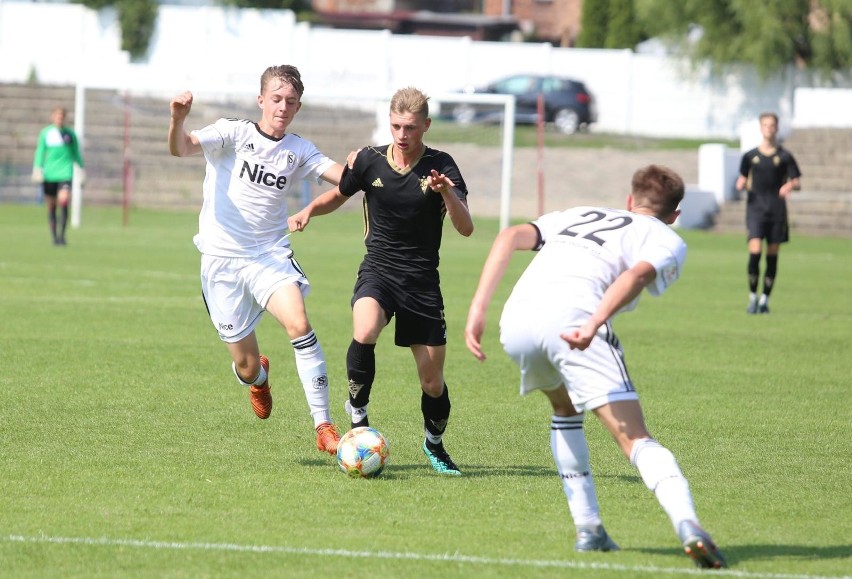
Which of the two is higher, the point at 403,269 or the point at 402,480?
the point at 403,269

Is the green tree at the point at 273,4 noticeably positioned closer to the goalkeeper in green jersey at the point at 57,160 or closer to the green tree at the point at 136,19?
the green tree at the point at 136,19

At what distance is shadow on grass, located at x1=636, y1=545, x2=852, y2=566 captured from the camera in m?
5.57

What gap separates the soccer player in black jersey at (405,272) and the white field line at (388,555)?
6.02 feet

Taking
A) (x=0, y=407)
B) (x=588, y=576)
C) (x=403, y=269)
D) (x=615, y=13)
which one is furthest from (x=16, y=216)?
(x=615, y=13)

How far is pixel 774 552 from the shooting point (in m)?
5.68

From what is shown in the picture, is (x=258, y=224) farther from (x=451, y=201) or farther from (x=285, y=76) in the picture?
(x=451, y=201)

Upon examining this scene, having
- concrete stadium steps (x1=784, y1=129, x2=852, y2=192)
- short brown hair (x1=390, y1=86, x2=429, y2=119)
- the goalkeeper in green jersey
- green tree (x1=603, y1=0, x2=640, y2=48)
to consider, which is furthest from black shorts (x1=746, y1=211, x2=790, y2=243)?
green tree (x1=603, y1=0, x2=640, y2=48)

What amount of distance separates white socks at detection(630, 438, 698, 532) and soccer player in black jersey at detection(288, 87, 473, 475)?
205 cm

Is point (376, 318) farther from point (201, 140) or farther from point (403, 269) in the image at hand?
point (201, 140)

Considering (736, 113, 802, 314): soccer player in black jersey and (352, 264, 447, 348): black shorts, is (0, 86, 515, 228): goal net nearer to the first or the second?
(736, 113, 802, 314): soccer player in black jersey

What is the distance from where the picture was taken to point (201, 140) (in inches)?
305

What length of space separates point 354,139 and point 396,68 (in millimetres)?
13693

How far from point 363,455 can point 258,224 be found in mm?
1581

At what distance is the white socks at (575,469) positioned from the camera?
5.62 metres
